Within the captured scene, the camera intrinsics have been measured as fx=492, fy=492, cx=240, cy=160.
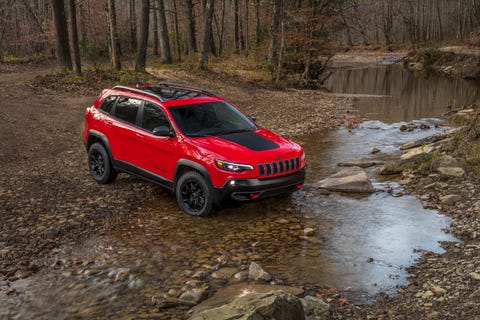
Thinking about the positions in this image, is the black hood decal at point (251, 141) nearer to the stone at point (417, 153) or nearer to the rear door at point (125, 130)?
the rear door at point (125, 130)

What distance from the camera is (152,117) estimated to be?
8.85 metres

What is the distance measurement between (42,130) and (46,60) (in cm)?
2280

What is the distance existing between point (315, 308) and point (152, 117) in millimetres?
4991

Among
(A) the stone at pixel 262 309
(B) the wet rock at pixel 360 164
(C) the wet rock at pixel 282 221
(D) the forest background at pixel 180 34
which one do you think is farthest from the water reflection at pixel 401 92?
(A) the stone at pixel 262 309

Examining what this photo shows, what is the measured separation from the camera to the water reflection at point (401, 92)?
2131 centimetres

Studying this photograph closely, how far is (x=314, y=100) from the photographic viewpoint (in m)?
24.0

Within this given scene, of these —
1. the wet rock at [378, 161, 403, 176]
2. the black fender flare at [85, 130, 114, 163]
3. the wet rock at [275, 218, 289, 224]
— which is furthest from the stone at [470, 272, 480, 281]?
the black fender flare at [85, 130, 114, 163]

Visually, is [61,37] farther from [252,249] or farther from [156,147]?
[252,249]

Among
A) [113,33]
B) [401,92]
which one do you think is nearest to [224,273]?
[113,33]

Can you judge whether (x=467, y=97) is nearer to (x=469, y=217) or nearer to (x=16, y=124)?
(x=469, y=217)

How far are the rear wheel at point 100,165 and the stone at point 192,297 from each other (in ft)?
15.4

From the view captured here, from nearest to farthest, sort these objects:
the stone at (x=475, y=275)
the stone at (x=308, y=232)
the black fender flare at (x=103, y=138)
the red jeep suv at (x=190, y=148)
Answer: the stone at (x=475, y=275)
the stone at (x=308, y=232)
the red jeep suv at (x=190, y=148)
the black fender flare at (x=103, y=138)

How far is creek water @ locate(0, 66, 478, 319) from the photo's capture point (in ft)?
19.0

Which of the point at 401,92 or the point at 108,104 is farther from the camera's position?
the point at 401,92
